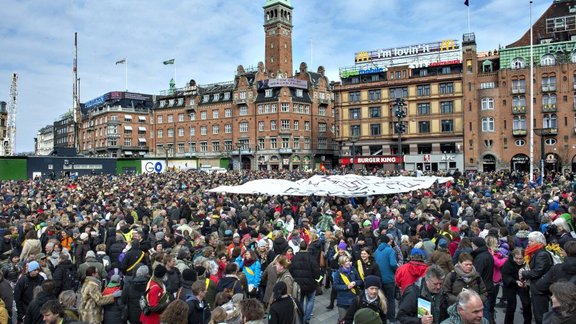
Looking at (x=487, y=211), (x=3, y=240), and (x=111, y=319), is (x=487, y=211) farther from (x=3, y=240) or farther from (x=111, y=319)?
(x=3, y=240)

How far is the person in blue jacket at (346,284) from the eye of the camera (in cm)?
783

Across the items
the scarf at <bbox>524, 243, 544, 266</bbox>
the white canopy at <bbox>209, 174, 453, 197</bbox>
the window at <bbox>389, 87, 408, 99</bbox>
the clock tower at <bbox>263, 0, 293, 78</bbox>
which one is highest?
the clock tower at <bbox>263, 0, 293, 78</bbox>

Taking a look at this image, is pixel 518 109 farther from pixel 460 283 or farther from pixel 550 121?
pixel 460 283

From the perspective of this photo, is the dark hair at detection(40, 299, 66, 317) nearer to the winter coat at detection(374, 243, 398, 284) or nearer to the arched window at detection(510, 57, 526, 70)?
the winter coat at detection(374, 243, 398, 284)

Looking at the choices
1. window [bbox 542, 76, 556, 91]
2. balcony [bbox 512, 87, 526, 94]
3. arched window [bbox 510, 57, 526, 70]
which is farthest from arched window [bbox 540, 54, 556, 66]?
balcony [bbox 512, 87, 526, 94]

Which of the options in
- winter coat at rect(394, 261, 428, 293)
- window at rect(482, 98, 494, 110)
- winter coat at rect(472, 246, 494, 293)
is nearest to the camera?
winter coat at rect(394, 261, 428, 293)

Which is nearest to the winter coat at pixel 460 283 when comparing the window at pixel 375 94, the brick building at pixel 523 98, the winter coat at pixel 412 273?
the winter coat at pixel 412 273

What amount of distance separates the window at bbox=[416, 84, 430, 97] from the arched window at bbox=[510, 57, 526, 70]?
11140 mm

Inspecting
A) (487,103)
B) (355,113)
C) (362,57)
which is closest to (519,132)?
Result: (487,103)

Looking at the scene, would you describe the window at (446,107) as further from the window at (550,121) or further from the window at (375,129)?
the window at (550,121)

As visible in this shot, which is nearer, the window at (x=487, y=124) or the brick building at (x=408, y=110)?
the window at (x=487, y=124)

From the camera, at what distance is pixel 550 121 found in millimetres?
54875

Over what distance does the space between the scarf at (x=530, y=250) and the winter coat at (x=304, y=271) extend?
395 centimetres

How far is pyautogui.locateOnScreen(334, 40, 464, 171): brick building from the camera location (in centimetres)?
6031
